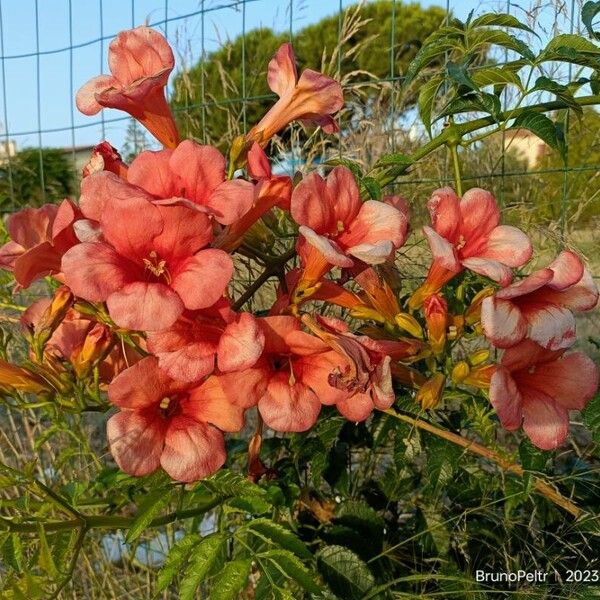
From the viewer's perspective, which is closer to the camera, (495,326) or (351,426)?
(495,326)

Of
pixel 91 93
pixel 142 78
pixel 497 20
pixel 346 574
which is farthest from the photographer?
pixel 346 574

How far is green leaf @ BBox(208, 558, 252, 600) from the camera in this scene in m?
1.06

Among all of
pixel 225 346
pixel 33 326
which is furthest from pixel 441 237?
pixel 33 326

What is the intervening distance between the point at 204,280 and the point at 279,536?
0.50 m

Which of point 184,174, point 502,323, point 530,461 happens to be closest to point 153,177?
point 184,174

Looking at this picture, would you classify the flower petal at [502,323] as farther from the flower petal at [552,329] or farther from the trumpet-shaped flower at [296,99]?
the trumpet-shaped flower at [296,99]

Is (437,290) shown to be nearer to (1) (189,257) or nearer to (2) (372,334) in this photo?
(2) (372,334)

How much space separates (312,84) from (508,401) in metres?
0.48

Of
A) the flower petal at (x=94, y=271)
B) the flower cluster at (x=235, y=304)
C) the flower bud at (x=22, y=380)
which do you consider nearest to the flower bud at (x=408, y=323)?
the flower cluster at (x=235, y=304)

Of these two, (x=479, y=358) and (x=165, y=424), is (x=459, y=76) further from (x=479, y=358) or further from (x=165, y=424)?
(x=165, y=424)

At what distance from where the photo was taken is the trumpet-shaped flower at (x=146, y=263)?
805 mm

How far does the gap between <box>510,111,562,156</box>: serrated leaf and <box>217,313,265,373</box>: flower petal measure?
589 millimetres

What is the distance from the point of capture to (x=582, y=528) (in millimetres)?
1417

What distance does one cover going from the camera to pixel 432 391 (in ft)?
3.31
